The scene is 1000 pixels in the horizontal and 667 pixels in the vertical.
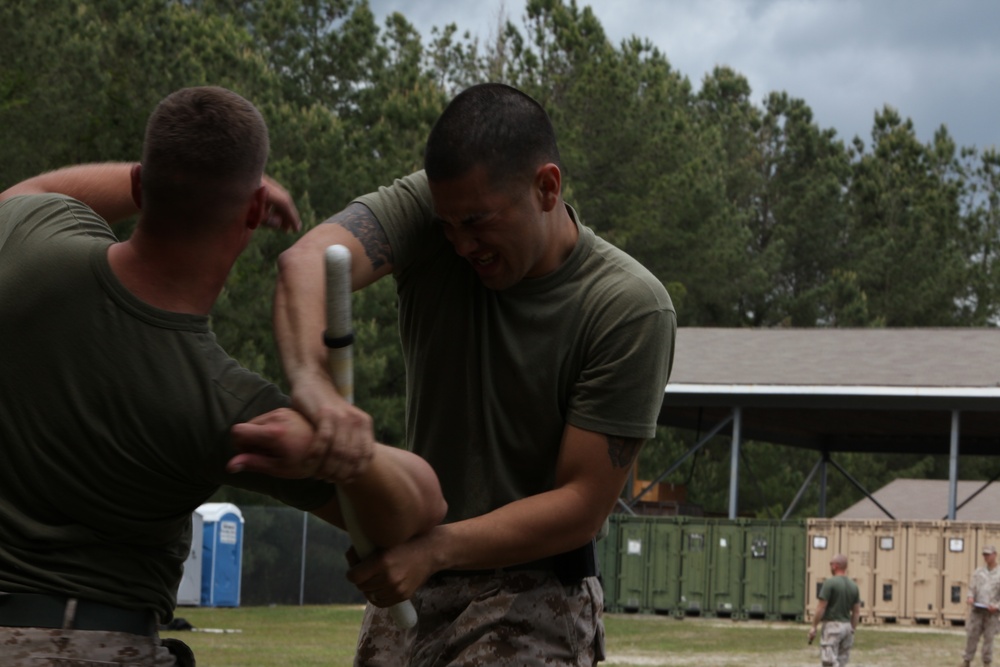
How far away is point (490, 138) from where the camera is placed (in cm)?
433

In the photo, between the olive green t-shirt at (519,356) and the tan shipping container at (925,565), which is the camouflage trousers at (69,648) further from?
the tan shipping container at (925,565)

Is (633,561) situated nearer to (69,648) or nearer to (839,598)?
(839,598)

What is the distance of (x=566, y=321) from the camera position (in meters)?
4.55

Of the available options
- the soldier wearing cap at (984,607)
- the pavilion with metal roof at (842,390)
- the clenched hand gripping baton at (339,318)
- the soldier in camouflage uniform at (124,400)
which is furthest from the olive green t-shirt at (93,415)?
the pavilion with metal roof at (842,390)

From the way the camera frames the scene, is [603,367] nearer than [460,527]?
No

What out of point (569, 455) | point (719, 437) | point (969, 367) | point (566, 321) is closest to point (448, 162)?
point (566, 321)

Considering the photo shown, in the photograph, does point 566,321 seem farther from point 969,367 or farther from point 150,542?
point 969,367

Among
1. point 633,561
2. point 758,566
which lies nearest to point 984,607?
point 758,566

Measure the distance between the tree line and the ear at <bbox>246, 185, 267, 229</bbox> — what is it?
1111 inches

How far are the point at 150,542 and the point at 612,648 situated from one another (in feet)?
77.6

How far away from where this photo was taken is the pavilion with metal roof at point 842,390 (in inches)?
1391

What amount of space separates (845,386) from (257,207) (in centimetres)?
3286

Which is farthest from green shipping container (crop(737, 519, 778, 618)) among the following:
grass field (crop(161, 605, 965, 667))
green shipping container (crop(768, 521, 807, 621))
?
grass field (crop(161, 605, 965, 667))

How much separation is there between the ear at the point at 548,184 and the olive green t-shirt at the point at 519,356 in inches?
7.7
